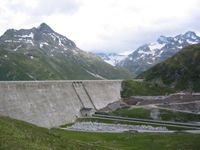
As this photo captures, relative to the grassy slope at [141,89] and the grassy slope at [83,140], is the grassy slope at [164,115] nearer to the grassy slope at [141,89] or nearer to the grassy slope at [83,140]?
the grassy slope at [83,140]

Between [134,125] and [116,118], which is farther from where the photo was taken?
[116,118]

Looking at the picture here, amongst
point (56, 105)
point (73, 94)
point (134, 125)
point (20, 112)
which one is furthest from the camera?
point (73, 94)

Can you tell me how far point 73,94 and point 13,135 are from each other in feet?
335

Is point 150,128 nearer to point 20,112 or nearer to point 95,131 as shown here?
point 95,131

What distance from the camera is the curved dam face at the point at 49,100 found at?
120m

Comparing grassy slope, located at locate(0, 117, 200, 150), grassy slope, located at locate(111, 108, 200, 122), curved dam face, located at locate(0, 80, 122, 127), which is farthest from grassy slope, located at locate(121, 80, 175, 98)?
grassy slope, located at locate(0, 117, 200, 150)

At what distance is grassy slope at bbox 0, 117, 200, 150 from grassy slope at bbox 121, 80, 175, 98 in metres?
78.3

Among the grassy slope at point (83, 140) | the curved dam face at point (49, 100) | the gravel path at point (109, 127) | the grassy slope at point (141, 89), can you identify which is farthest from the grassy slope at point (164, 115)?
the grassy slope at point (141, 89)

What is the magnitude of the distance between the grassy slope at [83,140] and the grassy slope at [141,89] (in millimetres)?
78309

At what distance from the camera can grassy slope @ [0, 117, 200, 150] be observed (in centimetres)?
4981

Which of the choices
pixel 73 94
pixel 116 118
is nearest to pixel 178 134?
pixel 116 118

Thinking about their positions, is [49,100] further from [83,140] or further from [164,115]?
[83,140]

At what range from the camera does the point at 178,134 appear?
10638 centimetres

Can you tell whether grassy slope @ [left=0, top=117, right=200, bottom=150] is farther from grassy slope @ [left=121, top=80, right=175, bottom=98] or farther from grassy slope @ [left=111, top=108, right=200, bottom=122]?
grassy slope @ [left=121, top=80, right=175, bottom=98]
